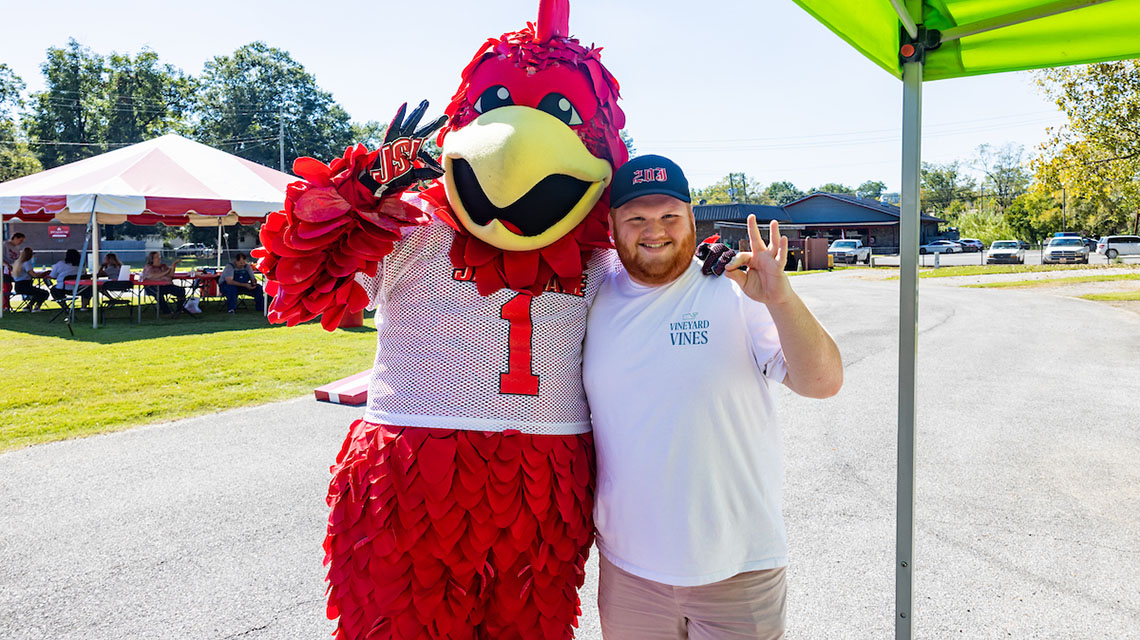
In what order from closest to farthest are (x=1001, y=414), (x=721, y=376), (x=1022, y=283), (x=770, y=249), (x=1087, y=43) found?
(x=770, y=249) → (x=721, y=376) → (x=1087, y=43) → (x=1001, y=414) → (x=1022, y=283)

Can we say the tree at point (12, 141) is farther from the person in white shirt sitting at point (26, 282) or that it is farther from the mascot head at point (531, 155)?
the mascot head at point (531, 155)

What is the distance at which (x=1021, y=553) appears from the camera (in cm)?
343

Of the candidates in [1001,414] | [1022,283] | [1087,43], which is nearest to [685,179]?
[1087,43]

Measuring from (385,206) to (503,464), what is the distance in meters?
0.78

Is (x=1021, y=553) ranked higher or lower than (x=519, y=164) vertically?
lower

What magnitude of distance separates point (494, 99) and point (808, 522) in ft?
9.54

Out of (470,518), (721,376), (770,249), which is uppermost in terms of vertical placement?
(770,249)

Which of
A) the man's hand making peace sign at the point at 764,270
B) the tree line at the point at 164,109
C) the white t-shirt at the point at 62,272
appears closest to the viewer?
the man's hand making peace sign at the point at 764,270

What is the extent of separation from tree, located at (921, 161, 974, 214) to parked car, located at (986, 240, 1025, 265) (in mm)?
47992

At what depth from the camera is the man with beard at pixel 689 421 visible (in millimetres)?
1778

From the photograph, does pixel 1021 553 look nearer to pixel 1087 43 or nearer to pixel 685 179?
pixel 1087 43

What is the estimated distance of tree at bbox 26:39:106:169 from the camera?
157 feet

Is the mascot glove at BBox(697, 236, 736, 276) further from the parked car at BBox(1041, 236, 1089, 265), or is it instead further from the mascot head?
the parked car at BBox(1041, 236, 1089, 265)

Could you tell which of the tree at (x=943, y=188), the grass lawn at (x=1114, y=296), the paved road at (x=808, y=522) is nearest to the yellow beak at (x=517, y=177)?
the paved road at (x=808, y=522)
